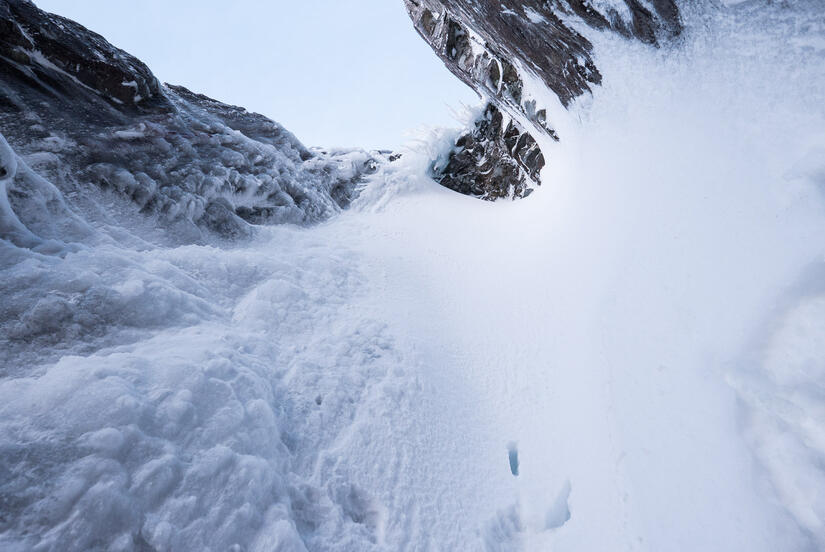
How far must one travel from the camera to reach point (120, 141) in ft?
15.6

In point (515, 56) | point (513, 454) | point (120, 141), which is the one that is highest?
point (515, 56)

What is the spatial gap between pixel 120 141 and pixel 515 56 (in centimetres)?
589

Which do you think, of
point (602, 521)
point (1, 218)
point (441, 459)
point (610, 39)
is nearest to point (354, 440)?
point (441, 459)

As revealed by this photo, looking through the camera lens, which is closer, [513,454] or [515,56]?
[513,454]

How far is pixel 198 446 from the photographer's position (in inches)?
71.1

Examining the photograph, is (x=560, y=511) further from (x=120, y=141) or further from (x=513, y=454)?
(x=120, y=141)

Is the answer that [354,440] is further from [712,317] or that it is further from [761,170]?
[761,170]

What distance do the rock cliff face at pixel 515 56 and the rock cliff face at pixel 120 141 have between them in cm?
432

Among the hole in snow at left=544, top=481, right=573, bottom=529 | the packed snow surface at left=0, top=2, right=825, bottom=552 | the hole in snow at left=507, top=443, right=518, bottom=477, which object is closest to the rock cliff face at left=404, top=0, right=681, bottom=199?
the packed snow surface at left=0, top=2, right=825, bottom=552

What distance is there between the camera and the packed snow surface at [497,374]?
1.64m

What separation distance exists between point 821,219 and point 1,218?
17.7 feet

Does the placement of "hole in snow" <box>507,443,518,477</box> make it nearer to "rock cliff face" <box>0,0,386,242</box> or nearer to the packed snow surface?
the packed snow surface

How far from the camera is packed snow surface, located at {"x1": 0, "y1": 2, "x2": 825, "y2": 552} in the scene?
164 centimetres

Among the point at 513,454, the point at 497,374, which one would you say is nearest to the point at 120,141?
the point at 497,374
